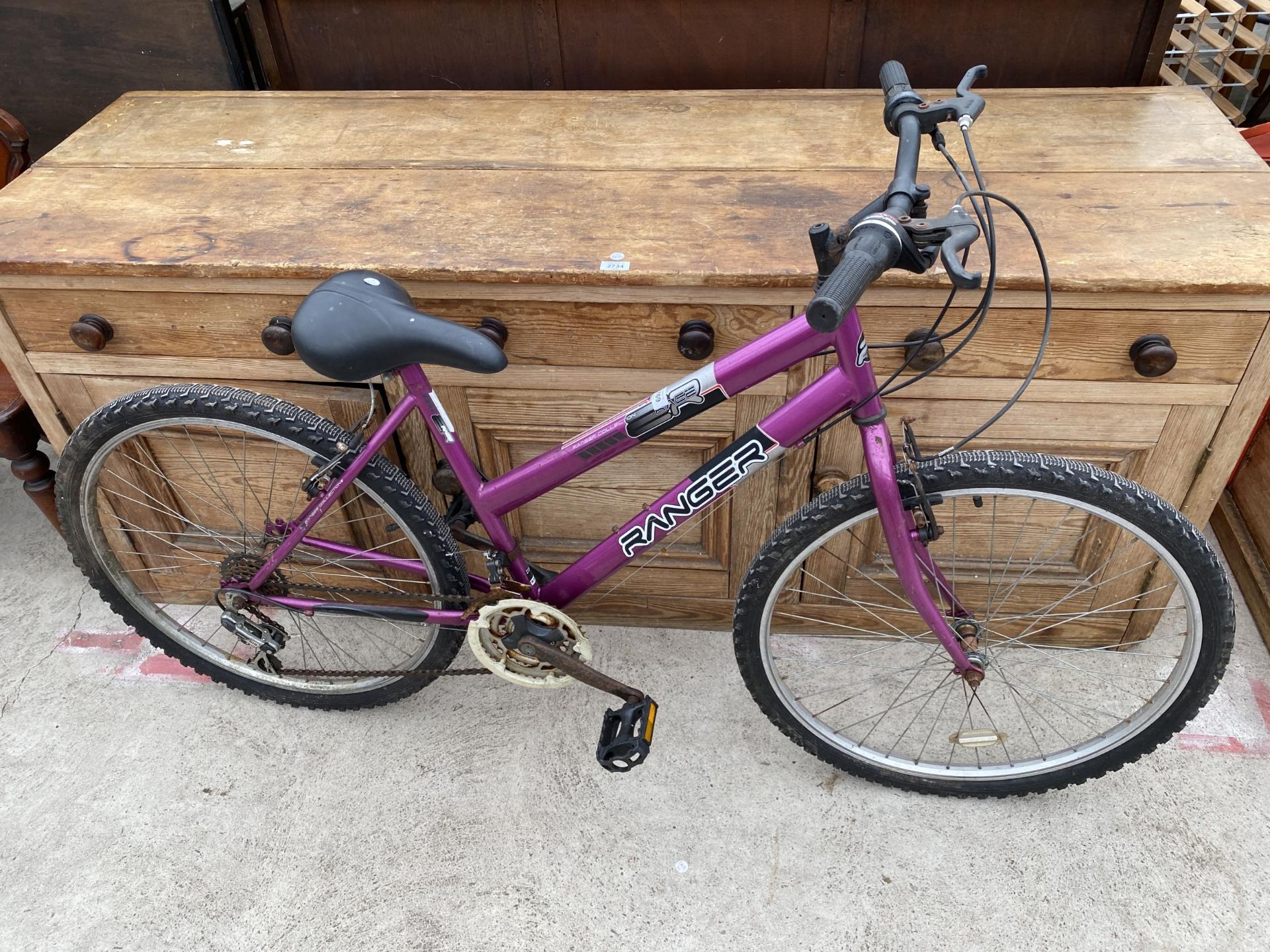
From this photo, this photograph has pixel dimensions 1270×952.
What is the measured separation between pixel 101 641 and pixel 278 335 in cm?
117

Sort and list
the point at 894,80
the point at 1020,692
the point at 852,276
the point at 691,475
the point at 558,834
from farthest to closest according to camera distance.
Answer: the point at 1020,692, the point at 558,834, the point at 691,475, the point at 894,80, the point at 852,276

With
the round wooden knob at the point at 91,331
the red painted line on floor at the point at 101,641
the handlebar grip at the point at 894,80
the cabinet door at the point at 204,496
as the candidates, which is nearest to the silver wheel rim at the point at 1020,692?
the handlebar grip at the point at 894,80

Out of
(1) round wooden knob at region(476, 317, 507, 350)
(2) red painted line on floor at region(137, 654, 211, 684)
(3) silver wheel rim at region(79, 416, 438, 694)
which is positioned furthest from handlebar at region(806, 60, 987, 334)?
(2) red painted line on floor at region(137, 654, 211, 684)

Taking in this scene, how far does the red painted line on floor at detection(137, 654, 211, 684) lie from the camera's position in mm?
2281

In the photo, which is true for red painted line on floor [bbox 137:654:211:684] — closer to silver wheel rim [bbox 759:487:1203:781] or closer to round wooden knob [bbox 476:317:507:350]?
round wooden knob [bbox 476:317:507:350]

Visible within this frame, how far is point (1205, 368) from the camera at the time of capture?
1.69 m

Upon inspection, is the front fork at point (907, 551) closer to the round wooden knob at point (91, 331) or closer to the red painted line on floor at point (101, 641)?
the round wooden knob at point (91, 331)

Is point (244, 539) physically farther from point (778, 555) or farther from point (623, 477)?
point (778, 555)

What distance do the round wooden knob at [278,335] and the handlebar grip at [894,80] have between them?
1.18 meters

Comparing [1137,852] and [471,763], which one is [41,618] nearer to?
[471,763]

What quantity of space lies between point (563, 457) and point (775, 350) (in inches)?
17.8

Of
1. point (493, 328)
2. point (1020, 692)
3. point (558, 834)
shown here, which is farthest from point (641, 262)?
point (1020, 692)

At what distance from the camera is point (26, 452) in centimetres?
221

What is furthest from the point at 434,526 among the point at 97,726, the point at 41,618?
the point at 41,618
